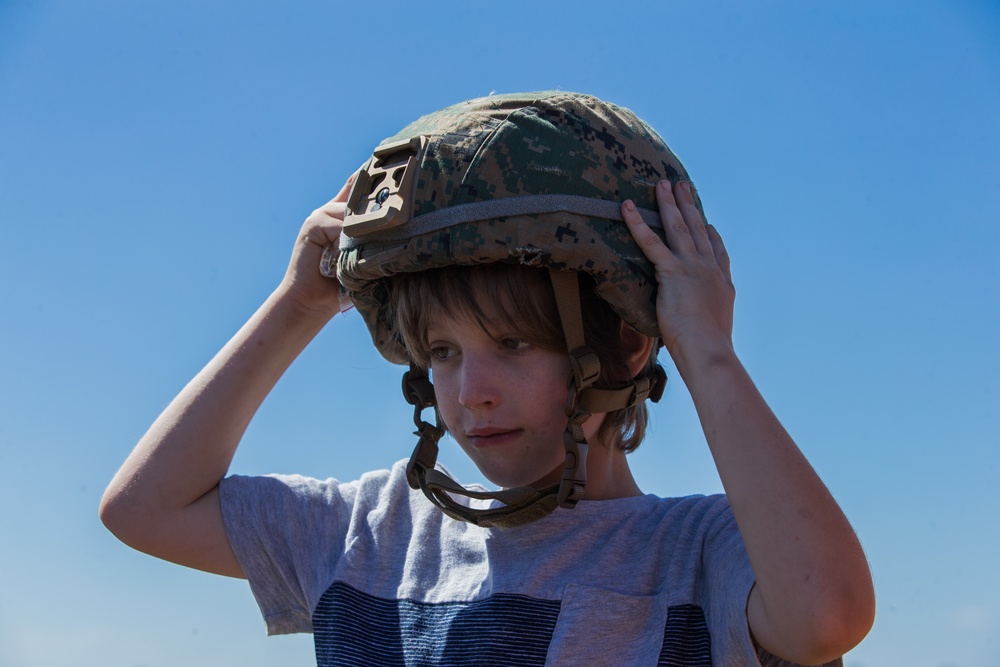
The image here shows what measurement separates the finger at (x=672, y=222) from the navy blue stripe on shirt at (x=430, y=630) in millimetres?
1071

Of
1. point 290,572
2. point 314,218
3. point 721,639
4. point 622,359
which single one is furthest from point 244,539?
point 721,639

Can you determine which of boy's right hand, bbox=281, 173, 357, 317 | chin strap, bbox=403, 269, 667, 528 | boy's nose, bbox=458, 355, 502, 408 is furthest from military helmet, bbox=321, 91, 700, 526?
boy's right hand, bbox=281, 173, 357, 317

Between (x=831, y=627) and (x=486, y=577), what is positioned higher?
(x=486, y=577)

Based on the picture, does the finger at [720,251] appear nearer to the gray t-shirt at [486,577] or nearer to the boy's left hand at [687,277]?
the boy's left hand at [687,277]

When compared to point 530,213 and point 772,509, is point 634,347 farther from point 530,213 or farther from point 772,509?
point 772,509

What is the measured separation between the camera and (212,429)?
3127mm

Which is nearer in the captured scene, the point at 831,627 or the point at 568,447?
the point at 831,627

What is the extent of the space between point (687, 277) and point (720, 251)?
0.78 ft

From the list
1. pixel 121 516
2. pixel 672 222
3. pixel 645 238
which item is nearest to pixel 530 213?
pixel 645 238

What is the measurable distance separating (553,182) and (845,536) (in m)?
1.22

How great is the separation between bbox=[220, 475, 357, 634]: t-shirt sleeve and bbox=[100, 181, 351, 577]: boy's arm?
0.21 feet

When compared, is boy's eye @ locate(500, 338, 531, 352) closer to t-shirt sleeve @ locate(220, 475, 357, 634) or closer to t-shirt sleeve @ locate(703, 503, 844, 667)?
t-shirt sleeve @ locate(703, 503, 844, 667)

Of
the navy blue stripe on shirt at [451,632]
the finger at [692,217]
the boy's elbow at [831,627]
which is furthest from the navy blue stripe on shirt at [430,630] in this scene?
the finger at [692,217]

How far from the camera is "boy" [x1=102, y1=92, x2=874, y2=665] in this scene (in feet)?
8.15
